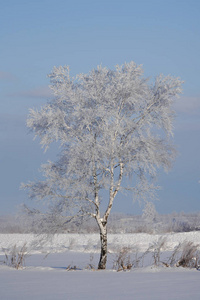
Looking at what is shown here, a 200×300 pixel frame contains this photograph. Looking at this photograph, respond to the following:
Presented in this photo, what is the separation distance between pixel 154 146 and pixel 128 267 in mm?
3943

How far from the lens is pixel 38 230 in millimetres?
14984

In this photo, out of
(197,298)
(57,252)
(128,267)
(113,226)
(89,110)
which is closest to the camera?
(197,298)

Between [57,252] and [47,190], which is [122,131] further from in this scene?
[57,252]

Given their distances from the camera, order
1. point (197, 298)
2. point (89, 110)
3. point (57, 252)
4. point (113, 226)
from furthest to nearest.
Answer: point (113, 226), point (57, 252), point (89, 110), point (197, 298)

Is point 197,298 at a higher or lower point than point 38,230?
lower

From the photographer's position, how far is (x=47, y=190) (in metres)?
14.4

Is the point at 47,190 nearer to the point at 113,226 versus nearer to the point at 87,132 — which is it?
the point at 87,132

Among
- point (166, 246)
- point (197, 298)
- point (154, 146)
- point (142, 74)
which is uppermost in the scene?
point (142, 74)

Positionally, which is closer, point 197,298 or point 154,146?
point 197,298

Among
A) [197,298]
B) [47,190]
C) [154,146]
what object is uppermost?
[154,146]

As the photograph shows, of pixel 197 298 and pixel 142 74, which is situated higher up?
pixel 142 74

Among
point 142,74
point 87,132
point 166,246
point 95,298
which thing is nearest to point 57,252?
point 166,246

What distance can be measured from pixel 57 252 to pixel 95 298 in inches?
591

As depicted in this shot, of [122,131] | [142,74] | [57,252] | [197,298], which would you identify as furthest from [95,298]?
Result: [57,252]
